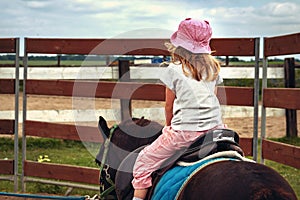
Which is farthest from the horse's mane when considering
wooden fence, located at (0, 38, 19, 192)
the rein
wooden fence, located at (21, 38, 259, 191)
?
wooden fence, located at (0, 38, 19, 192)

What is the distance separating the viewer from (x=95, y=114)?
9711 mm

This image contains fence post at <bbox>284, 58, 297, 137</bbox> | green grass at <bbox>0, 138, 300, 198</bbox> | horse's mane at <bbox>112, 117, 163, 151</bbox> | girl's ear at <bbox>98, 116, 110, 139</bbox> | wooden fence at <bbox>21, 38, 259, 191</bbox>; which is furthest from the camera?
fence post at <bbox>284, 58, 297, 137</bbox>

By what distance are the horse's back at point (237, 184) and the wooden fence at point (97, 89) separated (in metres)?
3.03

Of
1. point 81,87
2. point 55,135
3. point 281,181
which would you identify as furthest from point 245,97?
point 281,181

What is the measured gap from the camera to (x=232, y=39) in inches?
241

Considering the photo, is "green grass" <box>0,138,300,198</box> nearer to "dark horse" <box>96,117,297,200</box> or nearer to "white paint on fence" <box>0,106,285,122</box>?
"white paint on fence" <box>0,106,285,122</box>

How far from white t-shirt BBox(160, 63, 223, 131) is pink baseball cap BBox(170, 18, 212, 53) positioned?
0.18 m

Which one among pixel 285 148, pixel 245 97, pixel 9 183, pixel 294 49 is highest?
pixel 294 49

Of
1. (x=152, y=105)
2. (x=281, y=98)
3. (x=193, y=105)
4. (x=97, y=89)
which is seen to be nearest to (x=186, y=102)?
(x=193, y=105)

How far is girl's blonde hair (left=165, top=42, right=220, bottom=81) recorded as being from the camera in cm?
353

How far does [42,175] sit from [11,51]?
150 cm

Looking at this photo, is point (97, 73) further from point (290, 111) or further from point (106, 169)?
point (106, 169)

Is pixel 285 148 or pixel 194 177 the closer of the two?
pixel 194 177

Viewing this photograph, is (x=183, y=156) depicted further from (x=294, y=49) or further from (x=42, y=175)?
(x=42, y=175)
